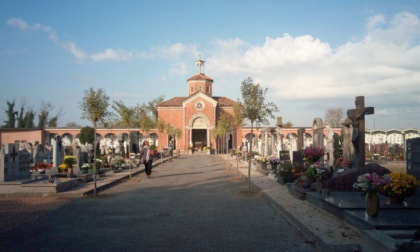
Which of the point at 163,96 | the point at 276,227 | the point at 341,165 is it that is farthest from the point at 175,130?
the point at 276,227

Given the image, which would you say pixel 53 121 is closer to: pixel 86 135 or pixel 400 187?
pixel 86 135

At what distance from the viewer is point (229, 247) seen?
6.28m

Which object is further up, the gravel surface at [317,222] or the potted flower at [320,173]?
the potted flower at [320,173]

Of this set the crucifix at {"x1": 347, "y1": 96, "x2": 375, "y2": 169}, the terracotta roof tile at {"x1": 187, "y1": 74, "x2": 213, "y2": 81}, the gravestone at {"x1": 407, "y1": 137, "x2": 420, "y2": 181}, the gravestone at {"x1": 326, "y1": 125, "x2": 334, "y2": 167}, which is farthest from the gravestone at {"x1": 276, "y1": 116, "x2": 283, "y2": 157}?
the terracotta roof tile at {"x1": 187, "y1": 74, "x2": 213, "y2": 81}

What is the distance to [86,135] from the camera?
188 ft

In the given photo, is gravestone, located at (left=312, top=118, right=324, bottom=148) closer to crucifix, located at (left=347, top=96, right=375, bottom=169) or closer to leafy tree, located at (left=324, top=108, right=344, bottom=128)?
crucifix, located at (left=347, top=96, right=375, bottom=169)

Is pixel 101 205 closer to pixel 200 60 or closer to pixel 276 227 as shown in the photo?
pixel 276 227

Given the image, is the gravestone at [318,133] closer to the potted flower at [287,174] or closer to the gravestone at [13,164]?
the potted flower at [287,174]

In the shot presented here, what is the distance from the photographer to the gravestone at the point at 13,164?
46.6 feet

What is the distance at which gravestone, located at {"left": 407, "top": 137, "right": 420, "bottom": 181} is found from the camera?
8273mm

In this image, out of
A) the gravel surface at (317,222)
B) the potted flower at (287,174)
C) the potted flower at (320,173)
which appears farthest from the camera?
the potted flower at (287,174)

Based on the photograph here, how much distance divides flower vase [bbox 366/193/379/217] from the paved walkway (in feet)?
4.18

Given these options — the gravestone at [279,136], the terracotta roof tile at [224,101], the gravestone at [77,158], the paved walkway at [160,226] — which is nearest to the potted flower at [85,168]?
the gravestone at [77,158]

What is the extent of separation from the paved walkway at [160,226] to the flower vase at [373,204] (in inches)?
50.2
